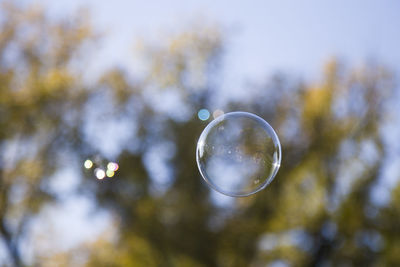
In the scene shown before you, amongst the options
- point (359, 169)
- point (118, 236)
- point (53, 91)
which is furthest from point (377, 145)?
point (53, 91)

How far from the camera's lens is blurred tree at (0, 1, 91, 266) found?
13.9m

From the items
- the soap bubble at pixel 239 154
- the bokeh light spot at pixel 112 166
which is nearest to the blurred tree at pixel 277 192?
the bokeh light spot at pixel 112 166

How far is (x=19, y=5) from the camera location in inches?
607

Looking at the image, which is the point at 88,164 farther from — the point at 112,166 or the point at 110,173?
the point at 110,173

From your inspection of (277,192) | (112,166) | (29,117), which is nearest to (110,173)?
(112,166)

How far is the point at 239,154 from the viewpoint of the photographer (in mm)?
6465

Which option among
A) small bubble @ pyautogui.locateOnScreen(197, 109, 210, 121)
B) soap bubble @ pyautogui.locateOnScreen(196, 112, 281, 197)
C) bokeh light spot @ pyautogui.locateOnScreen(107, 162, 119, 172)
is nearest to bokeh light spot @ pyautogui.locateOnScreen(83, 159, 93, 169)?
bokeh light spot @ pyautogui.locateOnScreen(107, 162, 119, 172)

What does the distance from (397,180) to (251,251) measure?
5.69 metres

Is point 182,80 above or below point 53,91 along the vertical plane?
above

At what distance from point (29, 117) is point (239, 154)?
9460mm

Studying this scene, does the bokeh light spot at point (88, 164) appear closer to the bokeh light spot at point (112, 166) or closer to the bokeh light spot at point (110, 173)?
the bokeh light spot at point (112, 166)

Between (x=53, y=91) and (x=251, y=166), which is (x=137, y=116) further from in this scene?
(x=251, y=166)

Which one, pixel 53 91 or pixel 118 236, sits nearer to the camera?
pixel 53 91

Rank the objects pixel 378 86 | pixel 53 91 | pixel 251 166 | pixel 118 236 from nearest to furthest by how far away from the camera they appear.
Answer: pixel 251 166
pixel 53 91
pixel 118 236
pixel 378 86
